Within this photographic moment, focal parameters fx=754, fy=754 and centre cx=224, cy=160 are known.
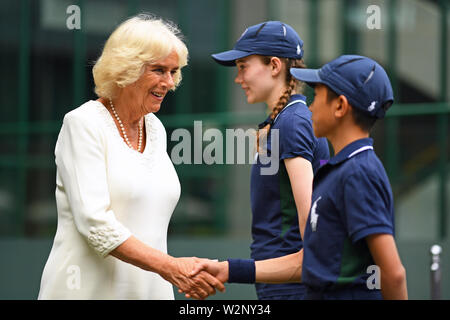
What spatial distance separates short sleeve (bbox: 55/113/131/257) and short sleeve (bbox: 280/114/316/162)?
78 cm

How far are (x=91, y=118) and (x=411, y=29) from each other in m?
6.53

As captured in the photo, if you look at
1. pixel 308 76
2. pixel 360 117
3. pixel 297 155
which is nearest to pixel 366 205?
pixel 360 117

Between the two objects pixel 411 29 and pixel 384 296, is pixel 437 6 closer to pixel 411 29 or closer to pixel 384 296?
pixel 411 29

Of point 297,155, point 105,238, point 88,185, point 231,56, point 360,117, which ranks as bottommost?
point 105,238

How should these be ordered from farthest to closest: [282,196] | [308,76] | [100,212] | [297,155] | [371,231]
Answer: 1. [282,196]
2. [297,155]
3. [100,212]
4. [308,76]
5. [371,231]

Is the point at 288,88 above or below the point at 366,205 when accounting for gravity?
above

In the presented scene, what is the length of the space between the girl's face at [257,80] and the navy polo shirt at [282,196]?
159 millimetres

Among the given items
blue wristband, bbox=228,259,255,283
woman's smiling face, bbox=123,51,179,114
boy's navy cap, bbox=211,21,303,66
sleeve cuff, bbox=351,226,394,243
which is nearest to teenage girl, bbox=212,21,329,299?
boy's navy cap, bbox=211,21,303,66

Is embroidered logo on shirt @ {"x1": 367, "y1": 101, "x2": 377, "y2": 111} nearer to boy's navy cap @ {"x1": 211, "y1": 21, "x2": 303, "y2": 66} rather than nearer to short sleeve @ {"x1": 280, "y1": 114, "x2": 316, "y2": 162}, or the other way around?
short sleeve @ {"x1": 280, "y1": 114, "x2": 316, "y2": 162}

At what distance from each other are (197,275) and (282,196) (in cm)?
55

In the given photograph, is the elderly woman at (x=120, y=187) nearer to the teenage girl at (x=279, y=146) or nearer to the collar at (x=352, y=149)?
the teenage girl at (x=279, y=146)

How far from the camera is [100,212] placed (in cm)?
316

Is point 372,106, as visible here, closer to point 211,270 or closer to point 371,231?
point 371,231
